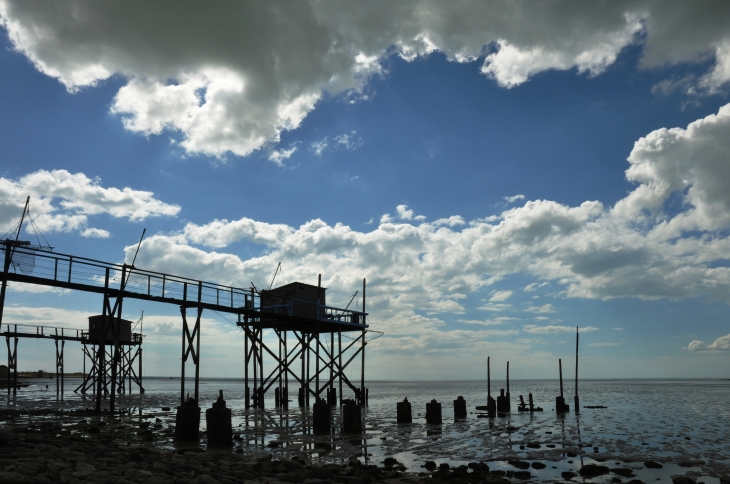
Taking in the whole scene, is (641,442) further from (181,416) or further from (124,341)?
(124,341)

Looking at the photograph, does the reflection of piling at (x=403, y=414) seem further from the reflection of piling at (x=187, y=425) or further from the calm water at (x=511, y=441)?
the reflection of piling at (x=187, y=425)

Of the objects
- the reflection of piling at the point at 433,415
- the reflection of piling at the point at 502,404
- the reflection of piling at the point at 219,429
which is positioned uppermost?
the reflection of piling at the point at 219,429

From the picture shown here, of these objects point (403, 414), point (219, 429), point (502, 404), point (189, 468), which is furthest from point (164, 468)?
point (502, 404)

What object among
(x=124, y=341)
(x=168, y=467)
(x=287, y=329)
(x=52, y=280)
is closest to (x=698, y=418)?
(x=287, y=329)

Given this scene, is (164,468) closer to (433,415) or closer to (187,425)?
(187,425)

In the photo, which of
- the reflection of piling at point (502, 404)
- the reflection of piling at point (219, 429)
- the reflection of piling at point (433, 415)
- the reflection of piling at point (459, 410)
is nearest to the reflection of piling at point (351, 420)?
the reflection of piling at point (219, 429)

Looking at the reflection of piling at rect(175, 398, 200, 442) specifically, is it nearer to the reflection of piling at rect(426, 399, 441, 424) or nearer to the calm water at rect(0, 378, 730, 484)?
the calm water at rect(0, 378, 730, 484)

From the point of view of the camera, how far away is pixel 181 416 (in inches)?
803

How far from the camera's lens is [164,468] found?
12.4 meters

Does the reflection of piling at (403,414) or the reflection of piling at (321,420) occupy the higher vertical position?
the reflection of piling at (321,420)

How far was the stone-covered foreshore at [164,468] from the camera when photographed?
33.2 feet

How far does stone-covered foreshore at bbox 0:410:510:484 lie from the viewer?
10125 mm

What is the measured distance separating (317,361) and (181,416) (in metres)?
17.9

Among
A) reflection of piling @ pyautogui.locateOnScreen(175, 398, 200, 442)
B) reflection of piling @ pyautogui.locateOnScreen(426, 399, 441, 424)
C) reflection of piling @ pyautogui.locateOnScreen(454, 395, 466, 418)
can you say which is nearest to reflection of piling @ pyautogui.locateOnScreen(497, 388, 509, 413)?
reflection of piling @ pyautogui.locateOnScreen(454, 395, 466, 418)
